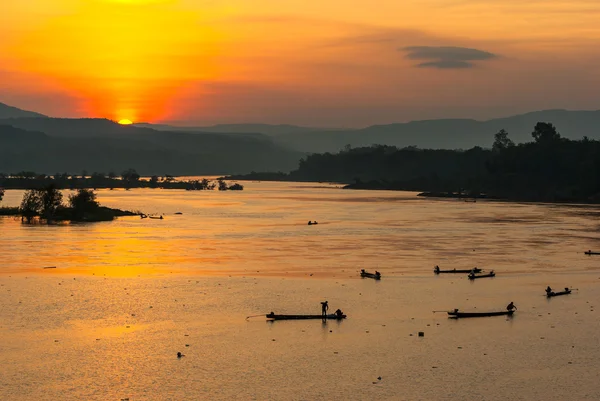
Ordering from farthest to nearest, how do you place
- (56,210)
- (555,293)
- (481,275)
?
(56,210) → (481,275) → (555,293)

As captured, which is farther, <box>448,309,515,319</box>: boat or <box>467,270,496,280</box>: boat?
<box>467,270,496,280</box>: boat

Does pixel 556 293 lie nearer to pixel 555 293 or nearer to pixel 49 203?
pixel 555 293

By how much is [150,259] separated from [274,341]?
36860 mm

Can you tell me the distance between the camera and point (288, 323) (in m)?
48.1

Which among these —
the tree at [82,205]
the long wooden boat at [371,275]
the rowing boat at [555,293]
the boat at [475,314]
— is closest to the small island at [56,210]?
the tree at [82,205]

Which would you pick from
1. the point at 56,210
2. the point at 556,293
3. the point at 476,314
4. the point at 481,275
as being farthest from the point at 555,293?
the point at 56,210

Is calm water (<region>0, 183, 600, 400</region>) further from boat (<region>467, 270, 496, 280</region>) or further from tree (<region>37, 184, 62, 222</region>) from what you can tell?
tree (<region>37, 184, 62, 222</region>)

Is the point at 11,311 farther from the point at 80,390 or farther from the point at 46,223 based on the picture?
the point at 46,223

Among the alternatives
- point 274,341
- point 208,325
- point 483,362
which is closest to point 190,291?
point 208,325

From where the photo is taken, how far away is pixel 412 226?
400ft

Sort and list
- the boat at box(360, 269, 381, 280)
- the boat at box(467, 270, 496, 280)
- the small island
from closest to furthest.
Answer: the boat at box(360, 269, 381, 280)
the boat at box(467, 270, 496, 280)
the small island

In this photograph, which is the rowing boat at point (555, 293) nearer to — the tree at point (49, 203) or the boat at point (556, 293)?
the boat at point (556, 293)

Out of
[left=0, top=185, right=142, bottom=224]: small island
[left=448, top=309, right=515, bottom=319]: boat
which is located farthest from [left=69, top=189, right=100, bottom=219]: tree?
[left=448, top=309, right=515, bottom=319]: boat

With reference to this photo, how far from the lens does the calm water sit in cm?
3647
